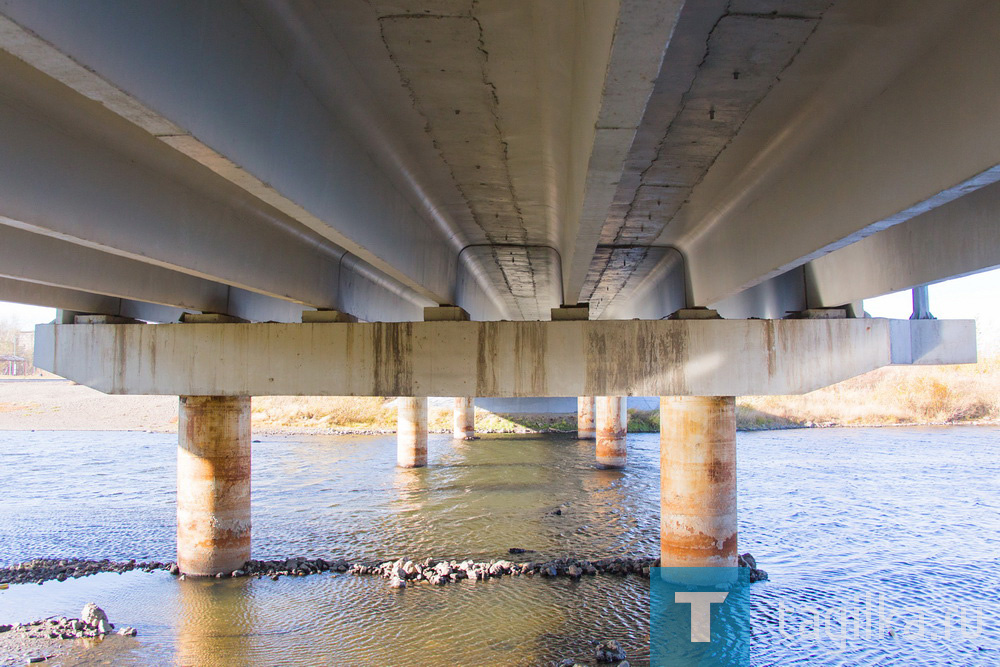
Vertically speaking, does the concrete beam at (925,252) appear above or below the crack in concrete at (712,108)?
below

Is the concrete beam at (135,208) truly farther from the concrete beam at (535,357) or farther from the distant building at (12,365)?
the distant building at (12,365)

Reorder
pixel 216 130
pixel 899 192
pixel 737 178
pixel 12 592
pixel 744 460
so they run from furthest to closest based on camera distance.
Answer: pixel 744 460
pixel 12 592
pixel 737 178
pixel 899 192
pixel 216 130

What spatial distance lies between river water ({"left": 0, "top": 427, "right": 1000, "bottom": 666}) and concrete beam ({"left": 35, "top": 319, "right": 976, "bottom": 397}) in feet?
13.8

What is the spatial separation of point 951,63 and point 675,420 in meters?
9.79

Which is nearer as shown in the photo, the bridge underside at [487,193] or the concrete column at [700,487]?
the bridge underside at [487,193]

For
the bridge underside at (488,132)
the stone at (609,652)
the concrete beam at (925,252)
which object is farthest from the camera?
the stone at (609,652)

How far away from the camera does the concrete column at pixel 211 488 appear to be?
13812 mm

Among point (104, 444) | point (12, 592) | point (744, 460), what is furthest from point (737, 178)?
point (104, 444)

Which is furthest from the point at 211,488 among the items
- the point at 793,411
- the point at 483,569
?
the point at 793,411

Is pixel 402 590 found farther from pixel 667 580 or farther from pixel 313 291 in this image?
pixel 313 291

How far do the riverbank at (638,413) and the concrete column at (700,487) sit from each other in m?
31.7

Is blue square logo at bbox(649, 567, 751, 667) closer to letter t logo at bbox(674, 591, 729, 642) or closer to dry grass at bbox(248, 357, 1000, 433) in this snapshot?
letter t logo at bbox(674, 591, 729, 642)

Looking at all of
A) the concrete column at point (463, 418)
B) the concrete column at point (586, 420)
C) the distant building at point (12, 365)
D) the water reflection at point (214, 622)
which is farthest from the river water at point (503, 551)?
the distant building at point (12, 365)

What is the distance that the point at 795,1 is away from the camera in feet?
15.2
